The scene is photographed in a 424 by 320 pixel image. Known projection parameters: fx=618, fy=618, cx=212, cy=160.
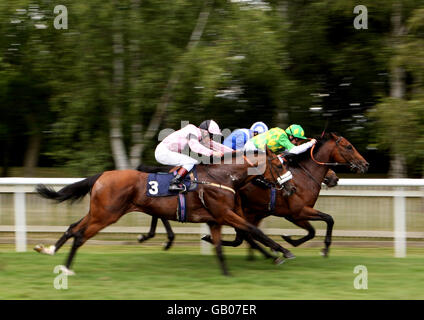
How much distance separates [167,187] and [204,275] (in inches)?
38.9

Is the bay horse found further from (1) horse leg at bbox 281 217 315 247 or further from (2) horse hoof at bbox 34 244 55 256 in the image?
(2) horse hoof at bbox 34 244 55 256

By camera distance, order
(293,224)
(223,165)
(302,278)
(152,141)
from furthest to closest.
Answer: (152,141)
(293,224)
(223,165)
(302,278)

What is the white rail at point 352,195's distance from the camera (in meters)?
7.45

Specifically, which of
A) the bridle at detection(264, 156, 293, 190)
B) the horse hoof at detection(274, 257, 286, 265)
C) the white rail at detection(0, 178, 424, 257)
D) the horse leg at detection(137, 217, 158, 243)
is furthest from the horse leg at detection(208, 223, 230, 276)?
the white rail at detection(0, 178, 424, 257)

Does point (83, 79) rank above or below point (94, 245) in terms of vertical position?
above

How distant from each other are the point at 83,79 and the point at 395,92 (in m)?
5.47

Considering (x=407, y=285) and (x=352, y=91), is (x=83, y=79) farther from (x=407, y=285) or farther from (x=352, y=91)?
(x=407, y=285)

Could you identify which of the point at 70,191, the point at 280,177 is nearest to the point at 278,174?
the point at 280,177

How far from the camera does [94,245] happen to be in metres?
8.23

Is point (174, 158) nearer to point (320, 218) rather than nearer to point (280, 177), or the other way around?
point (280, 177)

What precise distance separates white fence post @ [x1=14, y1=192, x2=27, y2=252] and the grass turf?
6.9 inches

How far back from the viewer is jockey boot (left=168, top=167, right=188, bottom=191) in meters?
6.46

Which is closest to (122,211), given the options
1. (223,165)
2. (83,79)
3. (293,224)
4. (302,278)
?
(223,165)

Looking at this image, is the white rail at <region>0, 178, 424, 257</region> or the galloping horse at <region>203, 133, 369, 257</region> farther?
the white rail at <region>0, 178, 424, 257</region>
